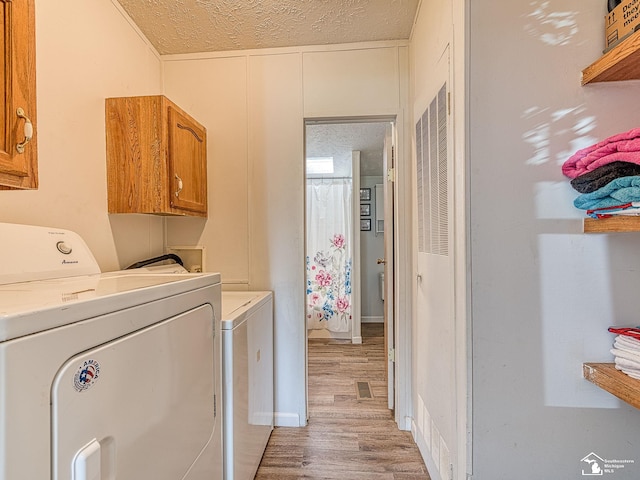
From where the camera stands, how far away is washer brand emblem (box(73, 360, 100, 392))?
23.1 inches

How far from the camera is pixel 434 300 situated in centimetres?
152

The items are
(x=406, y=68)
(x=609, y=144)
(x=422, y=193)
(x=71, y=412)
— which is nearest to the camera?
(x=71, y=412)

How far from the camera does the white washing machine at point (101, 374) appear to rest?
1.63 feet

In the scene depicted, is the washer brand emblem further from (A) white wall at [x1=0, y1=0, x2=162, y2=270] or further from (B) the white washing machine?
(A) white wall at [x1=0, y1=0, x2=162, y2=270]

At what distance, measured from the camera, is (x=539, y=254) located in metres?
1.07

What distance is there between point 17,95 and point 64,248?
543mm

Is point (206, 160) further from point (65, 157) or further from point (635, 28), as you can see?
point (635, 28)

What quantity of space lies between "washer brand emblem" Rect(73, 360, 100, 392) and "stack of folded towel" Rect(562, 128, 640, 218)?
4.21 ft

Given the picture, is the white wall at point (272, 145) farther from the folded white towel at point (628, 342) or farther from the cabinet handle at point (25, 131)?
the folded white towel at point (628, 342)

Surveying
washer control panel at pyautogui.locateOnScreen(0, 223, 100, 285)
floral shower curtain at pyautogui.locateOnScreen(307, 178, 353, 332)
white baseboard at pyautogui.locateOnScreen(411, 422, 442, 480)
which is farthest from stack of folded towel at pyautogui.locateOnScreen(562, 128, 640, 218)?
floral shower curtain at pyautogui.locateOnScreen(307, 178, 353, 332)

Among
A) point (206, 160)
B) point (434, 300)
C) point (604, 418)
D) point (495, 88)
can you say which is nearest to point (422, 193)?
point (434, 300)

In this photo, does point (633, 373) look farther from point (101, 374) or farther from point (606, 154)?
point (101, 374)

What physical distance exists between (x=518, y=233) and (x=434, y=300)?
0.55m

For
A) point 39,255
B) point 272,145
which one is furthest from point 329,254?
point 39,255
